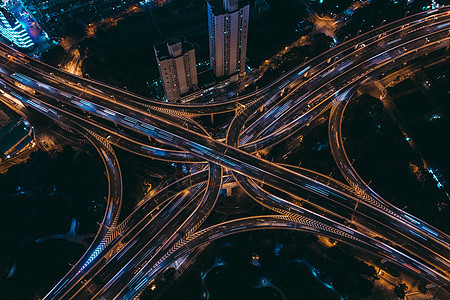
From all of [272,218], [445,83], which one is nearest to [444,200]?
[445,83]

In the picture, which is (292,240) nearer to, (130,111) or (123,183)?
(123,183)

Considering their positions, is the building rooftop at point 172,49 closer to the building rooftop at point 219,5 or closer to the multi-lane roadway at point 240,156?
the building rooftop at point 219,5

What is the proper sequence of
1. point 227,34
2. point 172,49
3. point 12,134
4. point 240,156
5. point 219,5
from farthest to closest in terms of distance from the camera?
point 12,134 → point 227,34 → point 219,5 → point 172,49 → point 240,156

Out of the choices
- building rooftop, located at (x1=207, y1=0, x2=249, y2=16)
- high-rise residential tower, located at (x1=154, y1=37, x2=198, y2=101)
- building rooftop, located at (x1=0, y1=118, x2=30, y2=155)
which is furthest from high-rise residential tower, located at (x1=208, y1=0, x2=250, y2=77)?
building rooftop, located at (x1=0, y1=118, x2=30, y2=155)

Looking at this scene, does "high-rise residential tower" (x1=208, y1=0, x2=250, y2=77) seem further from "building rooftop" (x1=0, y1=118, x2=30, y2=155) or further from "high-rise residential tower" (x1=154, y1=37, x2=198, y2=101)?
"building rooftop" (x1=0, y1=118, x2=30, y2=155)

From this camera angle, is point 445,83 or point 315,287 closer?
point 315,287

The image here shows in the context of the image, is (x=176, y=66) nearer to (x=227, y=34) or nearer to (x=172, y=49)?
(x=172, y=49)

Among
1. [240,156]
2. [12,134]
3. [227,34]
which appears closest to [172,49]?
[227,34]
